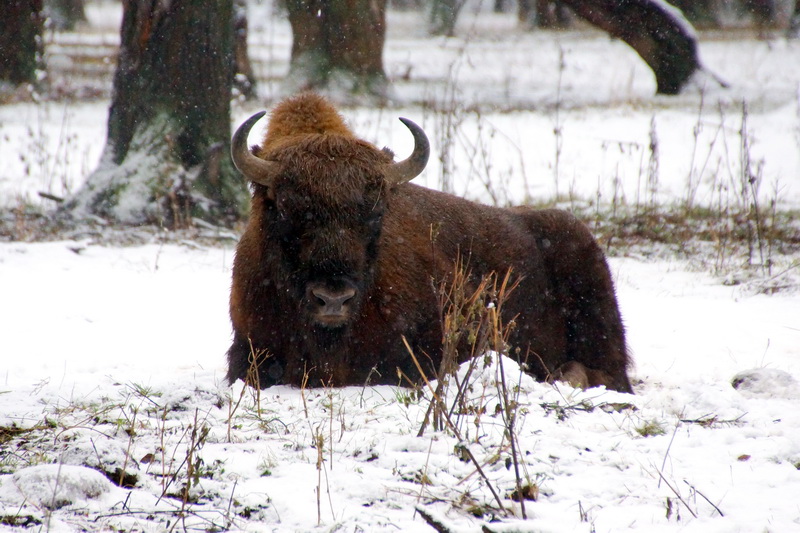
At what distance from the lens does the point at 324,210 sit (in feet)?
14.0

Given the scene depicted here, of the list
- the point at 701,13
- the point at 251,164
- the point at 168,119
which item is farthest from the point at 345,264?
the point at 701,13

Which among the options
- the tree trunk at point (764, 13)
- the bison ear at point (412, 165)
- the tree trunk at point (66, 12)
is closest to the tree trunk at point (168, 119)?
the bison ear at point (412, 165)

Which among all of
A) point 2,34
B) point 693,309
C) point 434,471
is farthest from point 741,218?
point 2,34

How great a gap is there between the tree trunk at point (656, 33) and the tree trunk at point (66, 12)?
26.3m

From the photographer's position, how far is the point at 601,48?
90.2 ft

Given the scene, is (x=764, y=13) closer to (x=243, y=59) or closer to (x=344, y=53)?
(x=344, y=53)

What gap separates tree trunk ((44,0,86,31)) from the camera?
36.2 meters

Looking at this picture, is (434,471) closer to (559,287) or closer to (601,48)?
(559,287)

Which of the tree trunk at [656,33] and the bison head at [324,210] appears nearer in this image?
the bison head at [324,210]

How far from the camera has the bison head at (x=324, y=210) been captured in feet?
13.7

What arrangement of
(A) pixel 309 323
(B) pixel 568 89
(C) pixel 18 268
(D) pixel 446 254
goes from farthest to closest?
1. (B) pixel 568 89
2. (C) pixel 18 268
3. (D) pixel 446 254
4. (A) pixel 309 323

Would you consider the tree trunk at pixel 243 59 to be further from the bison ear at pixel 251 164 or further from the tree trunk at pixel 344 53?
the bison ear at pixel 251 164

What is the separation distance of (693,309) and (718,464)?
3743 millimetres

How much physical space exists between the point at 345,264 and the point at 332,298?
26 cm
